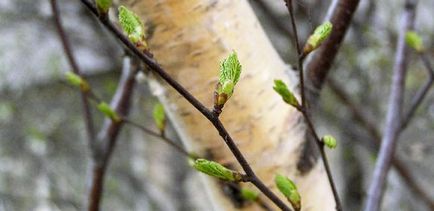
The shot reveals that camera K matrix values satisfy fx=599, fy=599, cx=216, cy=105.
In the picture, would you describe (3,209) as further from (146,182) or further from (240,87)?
(240,87)

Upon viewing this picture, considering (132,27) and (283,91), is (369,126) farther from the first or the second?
(132,27)

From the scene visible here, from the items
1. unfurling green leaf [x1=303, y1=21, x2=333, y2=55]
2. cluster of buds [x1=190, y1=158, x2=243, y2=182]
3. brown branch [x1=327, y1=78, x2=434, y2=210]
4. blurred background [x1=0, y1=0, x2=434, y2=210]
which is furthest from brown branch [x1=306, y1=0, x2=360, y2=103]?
blurred background [x1=0, y1=0, x2=434, y2=210]

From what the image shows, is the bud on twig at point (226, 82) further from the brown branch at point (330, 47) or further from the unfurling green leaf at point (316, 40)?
the brown branch at point (330, 47)

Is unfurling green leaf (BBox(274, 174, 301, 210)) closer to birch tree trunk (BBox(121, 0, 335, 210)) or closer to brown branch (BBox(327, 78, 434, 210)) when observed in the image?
birch tree trunk (BBox(121, 0, 335, 210))

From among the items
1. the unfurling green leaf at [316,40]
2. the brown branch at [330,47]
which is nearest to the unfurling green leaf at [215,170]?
the unfurling green leaf at [316,40]

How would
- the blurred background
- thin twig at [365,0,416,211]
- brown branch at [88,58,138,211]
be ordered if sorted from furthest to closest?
the blurred background
brown branch at [88,58,138,211]
thin twig at [365,0,416,211]

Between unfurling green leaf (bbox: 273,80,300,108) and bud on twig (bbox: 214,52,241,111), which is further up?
bud on twig (bbox: 214,52,241,111)

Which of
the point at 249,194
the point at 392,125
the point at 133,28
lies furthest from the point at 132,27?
the point at 392,125
